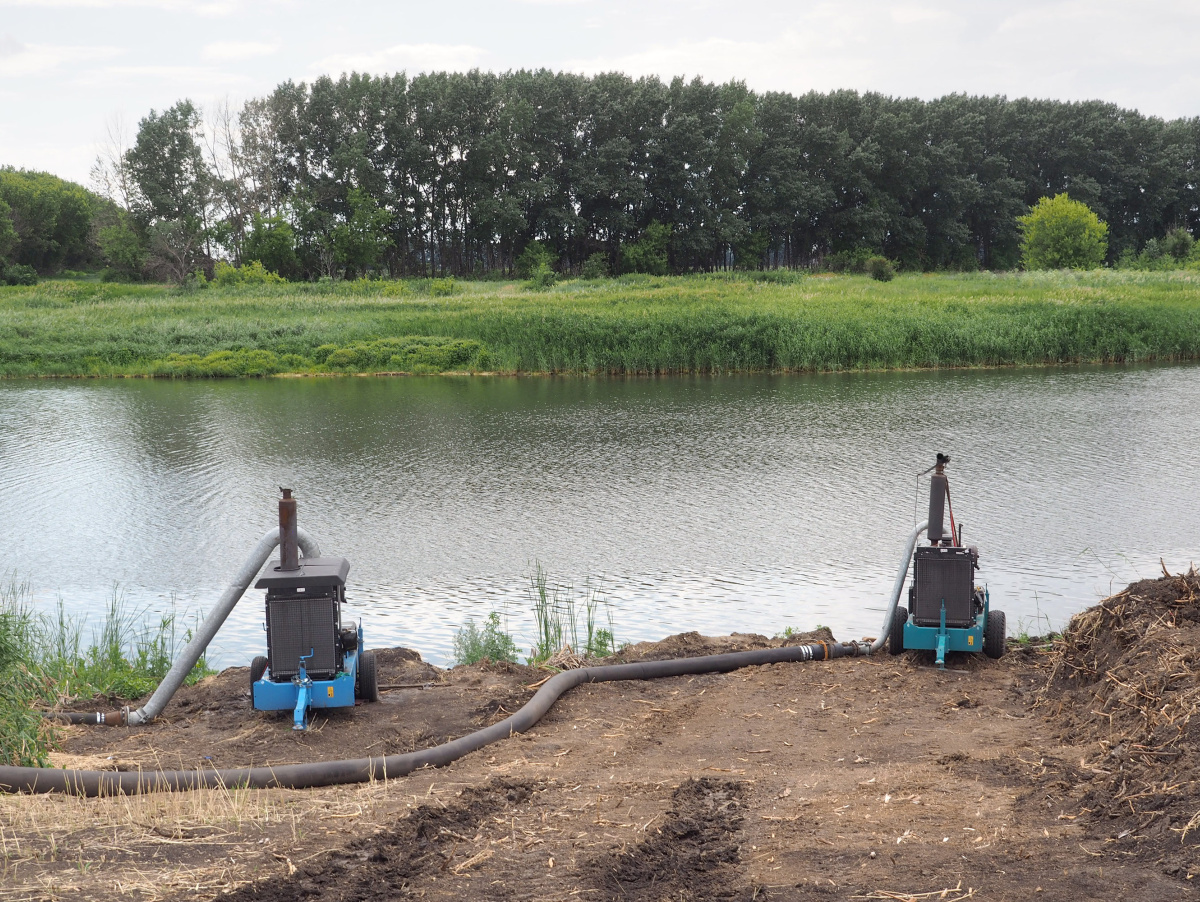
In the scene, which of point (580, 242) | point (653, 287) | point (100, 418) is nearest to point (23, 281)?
point (580, 242)

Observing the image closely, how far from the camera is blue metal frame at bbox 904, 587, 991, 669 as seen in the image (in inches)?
292

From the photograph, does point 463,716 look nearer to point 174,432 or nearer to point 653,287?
point 174,432

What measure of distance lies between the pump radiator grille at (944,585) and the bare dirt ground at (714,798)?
448mm

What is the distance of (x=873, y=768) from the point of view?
530 centimetres

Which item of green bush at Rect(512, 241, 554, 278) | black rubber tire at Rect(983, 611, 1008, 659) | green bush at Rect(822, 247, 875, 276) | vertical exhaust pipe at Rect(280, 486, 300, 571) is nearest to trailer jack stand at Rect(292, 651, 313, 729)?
vertical exhaust pipe at Rect(280, 486, 300, 571)

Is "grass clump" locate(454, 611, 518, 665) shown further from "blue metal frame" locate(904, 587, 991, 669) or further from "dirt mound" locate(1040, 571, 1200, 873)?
"dirt mound" locate(1040, 571, 1200, 873)

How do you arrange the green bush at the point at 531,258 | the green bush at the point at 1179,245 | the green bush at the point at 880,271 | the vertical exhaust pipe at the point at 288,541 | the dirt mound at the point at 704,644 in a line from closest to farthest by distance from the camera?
the vertical exhaust pipe at the point at 288,541 < the dirt mound at the point at 704,644 < the green bush at the point at 880,271 < the green bush at the point at 531,258 < the green bush at the point at 1179,245

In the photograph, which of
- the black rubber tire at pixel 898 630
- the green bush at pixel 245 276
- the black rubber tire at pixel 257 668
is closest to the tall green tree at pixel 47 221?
the green bush at pixel 245 276

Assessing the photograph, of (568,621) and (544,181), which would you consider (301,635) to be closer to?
(568,621)

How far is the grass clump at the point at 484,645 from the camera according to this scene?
864cm

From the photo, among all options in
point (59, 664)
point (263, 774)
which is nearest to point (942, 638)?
point (263, 774)

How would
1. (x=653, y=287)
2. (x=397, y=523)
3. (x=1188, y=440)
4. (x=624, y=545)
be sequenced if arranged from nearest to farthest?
(x=624, y=545), (x=397, y=523), (x=1188, y=440), (x=653, y=287)

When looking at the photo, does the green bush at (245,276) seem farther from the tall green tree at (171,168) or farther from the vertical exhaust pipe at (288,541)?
the vertical exhaust pipe at (288,541)

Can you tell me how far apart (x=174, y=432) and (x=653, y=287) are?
3138 cm
